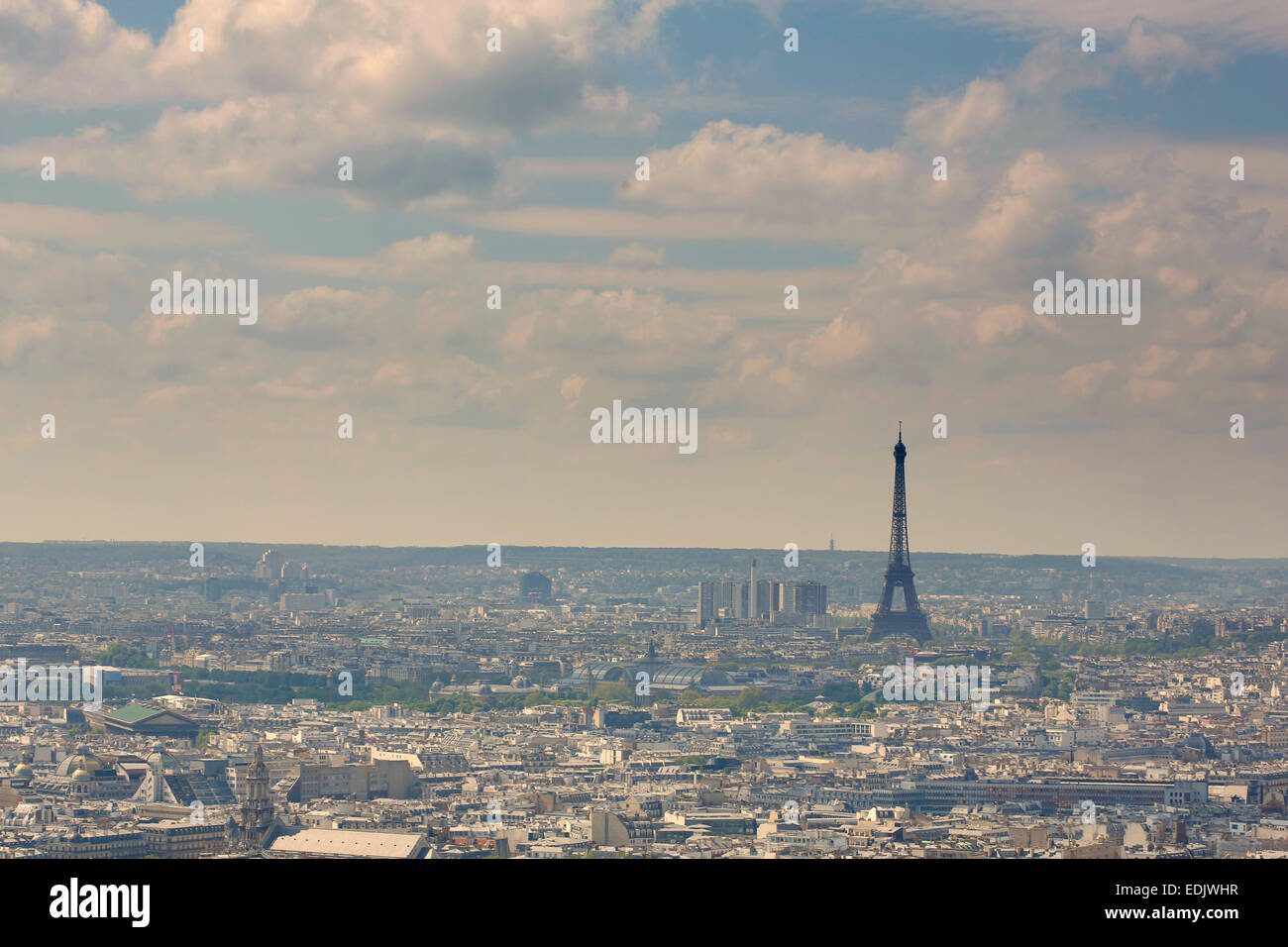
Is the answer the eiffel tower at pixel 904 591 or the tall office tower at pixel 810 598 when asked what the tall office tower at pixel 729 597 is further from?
the eiffel tower at pixel 904 591

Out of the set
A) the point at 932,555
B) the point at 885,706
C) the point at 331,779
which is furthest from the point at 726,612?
the point at 331,779
